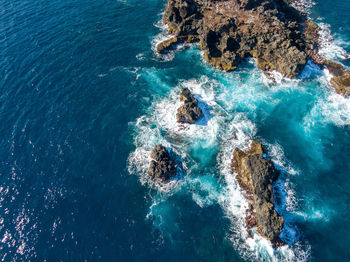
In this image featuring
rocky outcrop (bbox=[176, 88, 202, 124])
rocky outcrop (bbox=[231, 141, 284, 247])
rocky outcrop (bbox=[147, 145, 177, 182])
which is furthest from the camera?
rocky outcrop (bbox=[176, 88, 202, 124])

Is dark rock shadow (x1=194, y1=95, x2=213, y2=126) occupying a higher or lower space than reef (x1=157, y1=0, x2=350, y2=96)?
lower

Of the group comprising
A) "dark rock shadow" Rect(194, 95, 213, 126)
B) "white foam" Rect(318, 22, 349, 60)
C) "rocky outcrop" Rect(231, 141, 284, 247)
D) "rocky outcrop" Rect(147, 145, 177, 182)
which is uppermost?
"white foam" Rect(318, 22, 349, 60)

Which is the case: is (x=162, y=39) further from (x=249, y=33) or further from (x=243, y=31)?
(x=249, y=33)

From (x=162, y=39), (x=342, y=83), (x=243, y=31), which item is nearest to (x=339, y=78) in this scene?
(x=342, y=83)

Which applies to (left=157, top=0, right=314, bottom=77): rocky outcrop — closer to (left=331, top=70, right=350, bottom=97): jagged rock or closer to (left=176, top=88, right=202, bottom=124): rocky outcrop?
(left=331, top=70, right=350, bottom=97): jagged rock

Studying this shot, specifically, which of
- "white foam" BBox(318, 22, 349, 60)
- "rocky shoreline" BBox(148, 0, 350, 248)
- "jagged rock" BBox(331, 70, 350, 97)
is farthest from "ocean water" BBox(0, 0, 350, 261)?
"rocky shoreline" BBox(148, 0, 350, 248)

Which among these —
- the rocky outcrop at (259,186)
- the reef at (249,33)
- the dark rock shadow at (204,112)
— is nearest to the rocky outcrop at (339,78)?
the reef at (249,33)

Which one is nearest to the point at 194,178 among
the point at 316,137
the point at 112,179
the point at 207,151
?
the point at 207,151

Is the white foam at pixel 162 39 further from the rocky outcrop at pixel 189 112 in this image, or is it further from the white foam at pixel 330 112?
the white foam at pixel 330 112
